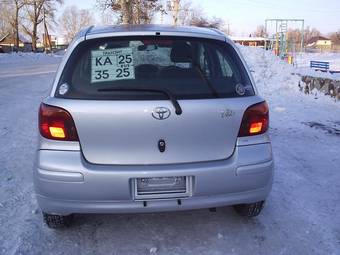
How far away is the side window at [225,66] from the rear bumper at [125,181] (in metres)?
0.62

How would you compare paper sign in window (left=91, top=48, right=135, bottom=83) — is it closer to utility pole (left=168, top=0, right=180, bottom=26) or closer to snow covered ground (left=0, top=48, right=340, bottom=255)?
snow covered ground (left=0, top=48, right=340, bottom=255)

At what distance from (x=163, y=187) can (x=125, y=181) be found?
0.29 meters

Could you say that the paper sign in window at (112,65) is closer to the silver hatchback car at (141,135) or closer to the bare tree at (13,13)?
the silver hatchback car at (141,135)

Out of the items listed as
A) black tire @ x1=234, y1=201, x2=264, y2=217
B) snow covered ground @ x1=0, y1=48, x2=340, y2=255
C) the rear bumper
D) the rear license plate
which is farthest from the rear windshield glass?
snow covered ground @ x1=0, y1=48, x2=340, y2=255

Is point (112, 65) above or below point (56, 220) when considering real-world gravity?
above

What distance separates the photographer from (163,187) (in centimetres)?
312

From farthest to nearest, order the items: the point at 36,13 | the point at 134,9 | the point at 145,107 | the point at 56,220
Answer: the point at 36,13, the point at 134,9, the point at 56,220, the point at 145,107

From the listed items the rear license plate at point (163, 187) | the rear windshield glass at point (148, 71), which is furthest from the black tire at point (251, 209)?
the rear windshield glass at point (148, 71)

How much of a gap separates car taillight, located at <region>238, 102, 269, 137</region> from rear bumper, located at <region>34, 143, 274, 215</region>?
117 millimetres

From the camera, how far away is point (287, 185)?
4.71 meters

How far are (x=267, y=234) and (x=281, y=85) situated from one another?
10.9 m

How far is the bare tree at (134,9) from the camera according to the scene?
3005cm

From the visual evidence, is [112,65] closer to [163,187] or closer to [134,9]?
[163,187]

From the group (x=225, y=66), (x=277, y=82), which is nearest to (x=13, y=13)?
(x=277, y=82)
